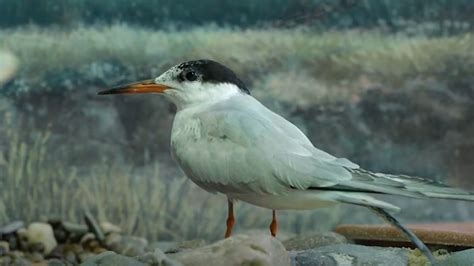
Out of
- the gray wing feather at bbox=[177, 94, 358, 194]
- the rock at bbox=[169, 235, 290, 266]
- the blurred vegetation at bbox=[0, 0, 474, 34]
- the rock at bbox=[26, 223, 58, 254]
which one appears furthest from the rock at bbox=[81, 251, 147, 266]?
the blurred vegetation at bbox=[0, 0, 474, 34]

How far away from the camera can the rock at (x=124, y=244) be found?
3623 mm

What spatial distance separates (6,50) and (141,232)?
3.68ft

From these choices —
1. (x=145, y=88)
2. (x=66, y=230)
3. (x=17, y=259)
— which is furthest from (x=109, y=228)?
(x=145, y=88)

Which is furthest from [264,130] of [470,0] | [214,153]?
[470,0]

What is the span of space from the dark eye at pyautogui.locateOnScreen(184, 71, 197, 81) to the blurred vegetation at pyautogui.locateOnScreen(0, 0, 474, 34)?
171cm

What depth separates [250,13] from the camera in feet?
12.7

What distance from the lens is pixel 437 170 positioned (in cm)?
394

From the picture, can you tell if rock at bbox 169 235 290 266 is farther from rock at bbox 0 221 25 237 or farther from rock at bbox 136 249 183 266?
rock at bbox 0 221 25 237

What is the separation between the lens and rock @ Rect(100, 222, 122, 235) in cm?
367

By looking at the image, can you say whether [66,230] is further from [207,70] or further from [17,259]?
[207,70]

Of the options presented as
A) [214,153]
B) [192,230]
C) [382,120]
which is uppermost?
[214,153]

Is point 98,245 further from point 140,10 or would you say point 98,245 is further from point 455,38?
point 455,38

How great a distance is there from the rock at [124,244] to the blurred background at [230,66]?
0.06m

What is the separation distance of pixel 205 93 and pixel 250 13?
1774 millimetres
